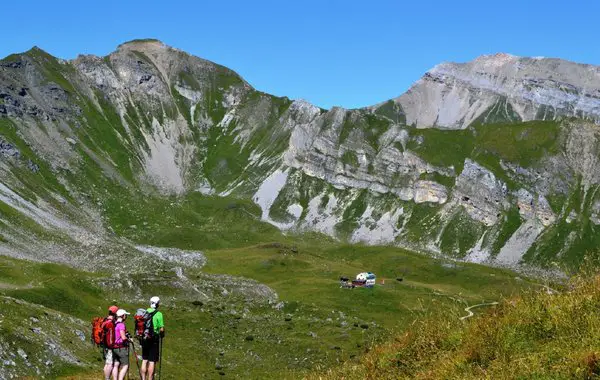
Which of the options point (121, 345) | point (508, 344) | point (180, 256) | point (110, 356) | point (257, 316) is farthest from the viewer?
point (180, 256)

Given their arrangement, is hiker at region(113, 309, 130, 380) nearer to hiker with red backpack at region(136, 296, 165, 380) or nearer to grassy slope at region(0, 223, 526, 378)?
hiker with red backpack at region(136, 296, 165, 380)

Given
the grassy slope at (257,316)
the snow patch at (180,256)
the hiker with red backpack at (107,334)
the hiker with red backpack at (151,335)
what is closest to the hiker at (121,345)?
the hiker with red backpack at (107,334)

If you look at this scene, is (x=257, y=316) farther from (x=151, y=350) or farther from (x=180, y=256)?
(x=151, y=350)

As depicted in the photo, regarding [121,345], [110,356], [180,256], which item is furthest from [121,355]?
[180,256]

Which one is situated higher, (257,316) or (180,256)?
(180,256)

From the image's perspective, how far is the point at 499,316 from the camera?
15242mm

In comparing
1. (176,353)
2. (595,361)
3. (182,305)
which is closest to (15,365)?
(176,353)

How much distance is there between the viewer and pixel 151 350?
24266 mm

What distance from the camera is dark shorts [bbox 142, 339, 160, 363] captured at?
24203 millimetres

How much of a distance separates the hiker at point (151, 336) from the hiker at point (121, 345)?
978 mm

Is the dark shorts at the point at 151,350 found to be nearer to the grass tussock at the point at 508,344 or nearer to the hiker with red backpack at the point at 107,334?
the hiker with red backpack at the point at 107,334

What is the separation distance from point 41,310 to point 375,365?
4853 centimetres

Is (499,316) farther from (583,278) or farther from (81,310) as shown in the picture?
(81,310)

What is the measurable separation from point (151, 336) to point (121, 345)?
5.31ft
